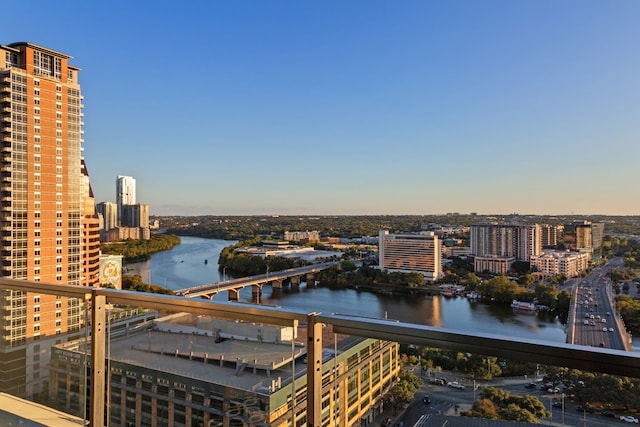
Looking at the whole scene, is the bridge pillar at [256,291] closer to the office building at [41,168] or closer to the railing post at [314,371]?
the office building at [41,168]

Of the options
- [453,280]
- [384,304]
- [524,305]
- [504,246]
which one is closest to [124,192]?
[384,304]

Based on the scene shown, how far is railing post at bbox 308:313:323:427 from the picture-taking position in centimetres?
73

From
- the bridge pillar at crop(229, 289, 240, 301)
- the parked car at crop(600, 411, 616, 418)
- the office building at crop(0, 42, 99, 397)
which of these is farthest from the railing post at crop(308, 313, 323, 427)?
the bridge pillar at crop(229, 289, 240, 301)

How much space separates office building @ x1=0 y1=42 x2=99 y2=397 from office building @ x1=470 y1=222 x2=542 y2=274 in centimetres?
1769

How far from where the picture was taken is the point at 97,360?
103cm

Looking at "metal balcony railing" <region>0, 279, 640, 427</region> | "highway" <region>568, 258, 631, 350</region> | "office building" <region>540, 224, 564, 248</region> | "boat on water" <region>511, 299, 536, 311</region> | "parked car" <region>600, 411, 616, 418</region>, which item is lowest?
"boat on water" <region>511, 299, 536, 311</region>

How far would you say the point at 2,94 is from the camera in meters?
12.3

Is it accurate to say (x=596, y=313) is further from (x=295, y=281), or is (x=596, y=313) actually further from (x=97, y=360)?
(x=97, y=360)

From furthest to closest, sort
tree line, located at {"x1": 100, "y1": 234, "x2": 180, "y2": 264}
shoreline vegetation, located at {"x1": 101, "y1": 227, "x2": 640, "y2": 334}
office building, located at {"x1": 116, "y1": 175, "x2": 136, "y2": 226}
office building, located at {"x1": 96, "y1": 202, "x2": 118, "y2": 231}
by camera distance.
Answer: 1. office building, located at {"x1": 116, "y1": 175, "x2": 136, "y2": 226}
2. office building, located at {"x1": 96, "y1": 202, "x2": 118, "y2": 231}
3. tree line, located at {"x1": 100, "y1": 234, "x2": 180, "y2": 264}
4. shoreline vegetation, located at {"x1": 101, "y1": 227, "x2": 640, "y2": 334}

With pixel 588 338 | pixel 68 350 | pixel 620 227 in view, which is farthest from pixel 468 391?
pixel 620 227

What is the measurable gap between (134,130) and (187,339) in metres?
16.7

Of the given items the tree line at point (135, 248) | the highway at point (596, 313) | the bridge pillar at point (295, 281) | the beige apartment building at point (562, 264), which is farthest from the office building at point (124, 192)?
the highway at point (596, 313)

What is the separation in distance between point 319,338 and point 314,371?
0.07 metres

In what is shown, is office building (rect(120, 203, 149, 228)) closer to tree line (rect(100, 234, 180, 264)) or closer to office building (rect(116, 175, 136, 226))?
office building (rect(116, 175, 136, 226))
